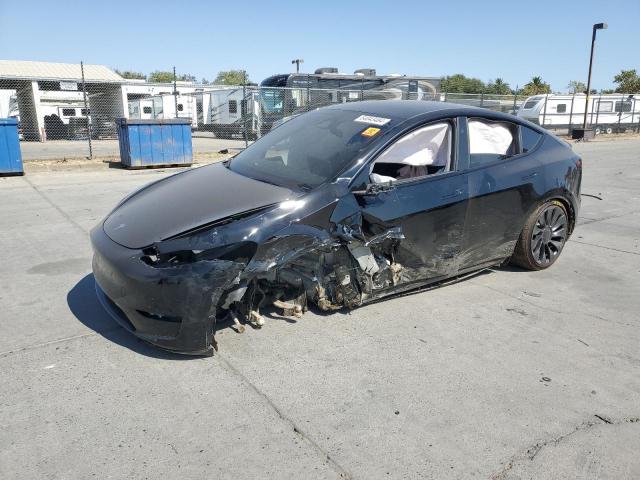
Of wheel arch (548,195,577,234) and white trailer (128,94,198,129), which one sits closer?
wheel arch (548,195,577,234)

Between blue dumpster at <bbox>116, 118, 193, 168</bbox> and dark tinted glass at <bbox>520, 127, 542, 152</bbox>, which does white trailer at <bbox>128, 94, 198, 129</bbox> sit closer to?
blue dumpster at <bbox>116, 118, 193, 168</bbox>

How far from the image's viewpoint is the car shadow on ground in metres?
3.22

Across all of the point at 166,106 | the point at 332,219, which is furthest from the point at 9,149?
the point at 166,106

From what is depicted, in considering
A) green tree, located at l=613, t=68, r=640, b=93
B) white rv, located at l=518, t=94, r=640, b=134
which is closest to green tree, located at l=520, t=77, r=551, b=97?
green tree, located at l=613, t=68, r=640, b=93

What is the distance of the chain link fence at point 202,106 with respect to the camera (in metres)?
22.5

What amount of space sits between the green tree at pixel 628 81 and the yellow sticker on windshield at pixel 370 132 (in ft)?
177

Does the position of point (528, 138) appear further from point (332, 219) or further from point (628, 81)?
point (628, 81)

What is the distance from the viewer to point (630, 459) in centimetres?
239

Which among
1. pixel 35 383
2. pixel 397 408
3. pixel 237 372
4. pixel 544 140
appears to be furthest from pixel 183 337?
pixel 544 140

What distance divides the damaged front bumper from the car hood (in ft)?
0.64

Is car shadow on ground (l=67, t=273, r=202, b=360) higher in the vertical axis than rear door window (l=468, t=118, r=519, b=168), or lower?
lower

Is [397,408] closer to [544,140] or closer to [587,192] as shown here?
[544,140]

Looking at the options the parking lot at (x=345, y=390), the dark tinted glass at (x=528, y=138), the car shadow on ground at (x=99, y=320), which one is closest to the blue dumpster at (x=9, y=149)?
the parking lot at (x=345, y=390)

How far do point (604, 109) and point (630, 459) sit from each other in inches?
1296
